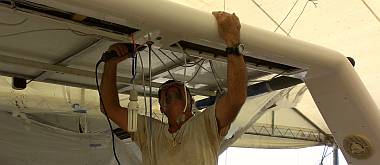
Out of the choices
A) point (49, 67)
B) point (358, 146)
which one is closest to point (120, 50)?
point (49, 67)

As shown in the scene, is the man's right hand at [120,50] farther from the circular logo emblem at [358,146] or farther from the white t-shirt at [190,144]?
the circular logo emblem at [358,146]

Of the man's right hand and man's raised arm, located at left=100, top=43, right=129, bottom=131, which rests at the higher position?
the man's right hand

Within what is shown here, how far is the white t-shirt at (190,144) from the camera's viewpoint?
4.40 feet

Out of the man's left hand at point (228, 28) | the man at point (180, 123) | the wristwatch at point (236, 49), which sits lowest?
the man at point (180, 123)

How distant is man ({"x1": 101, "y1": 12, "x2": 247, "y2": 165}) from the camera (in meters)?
1.24

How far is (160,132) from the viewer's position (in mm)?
1466

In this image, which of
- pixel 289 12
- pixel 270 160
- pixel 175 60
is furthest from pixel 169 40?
pixel 270 160

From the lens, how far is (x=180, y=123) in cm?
147

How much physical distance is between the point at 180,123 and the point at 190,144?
0.39 feet

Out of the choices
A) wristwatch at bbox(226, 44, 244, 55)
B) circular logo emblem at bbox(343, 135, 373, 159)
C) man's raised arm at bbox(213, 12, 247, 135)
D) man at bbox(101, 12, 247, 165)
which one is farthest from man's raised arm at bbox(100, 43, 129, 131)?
circular logo emblem at bbox(343, 135, 373, 159)

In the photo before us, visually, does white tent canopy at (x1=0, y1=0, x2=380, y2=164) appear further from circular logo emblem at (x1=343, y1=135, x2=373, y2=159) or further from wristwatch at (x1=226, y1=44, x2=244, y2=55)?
circular logo emblem at (x1=343, y1=135, x2=373, y2=159)

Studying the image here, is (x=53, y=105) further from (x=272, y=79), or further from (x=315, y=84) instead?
(x=315, y=84)

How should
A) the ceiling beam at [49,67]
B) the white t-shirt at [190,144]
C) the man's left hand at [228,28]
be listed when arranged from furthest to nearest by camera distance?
the ceiling beam at [49,67] < the white t-shirt at [190,144] < the man's left hand at [228,28]

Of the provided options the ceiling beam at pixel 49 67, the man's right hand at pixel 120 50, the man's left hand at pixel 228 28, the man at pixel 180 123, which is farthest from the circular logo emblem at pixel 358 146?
the ceiling beam at pixel 49 67
